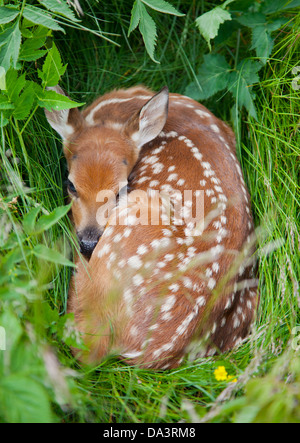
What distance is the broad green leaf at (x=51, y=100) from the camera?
213 centimetres

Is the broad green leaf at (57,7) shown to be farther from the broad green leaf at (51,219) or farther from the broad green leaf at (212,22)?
the broad green leaf at (51,219)

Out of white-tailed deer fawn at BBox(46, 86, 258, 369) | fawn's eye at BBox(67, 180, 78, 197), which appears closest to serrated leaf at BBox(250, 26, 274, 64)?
white-tailed deer fawn at BBox(46, 86, 258, 369)

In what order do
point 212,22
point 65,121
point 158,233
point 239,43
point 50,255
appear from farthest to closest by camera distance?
point 239,43, point 65,121, point 212,22, point 158,233, point 50,255

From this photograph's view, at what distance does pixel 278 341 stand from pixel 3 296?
137 cm

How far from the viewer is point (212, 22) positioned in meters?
2.47

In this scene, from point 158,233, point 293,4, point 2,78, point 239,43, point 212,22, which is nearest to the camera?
point 2,78

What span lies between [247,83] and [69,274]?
1619 millimetres

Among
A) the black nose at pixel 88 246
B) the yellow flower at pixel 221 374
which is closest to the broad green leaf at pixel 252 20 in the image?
the black nose at pixel 88 246

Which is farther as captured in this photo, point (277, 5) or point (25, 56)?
point (277, 5)

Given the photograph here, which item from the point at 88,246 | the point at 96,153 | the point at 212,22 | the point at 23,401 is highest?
the point at 212,22

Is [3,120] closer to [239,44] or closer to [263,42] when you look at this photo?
[263,42]

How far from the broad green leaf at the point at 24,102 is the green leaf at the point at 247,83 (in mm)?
1318

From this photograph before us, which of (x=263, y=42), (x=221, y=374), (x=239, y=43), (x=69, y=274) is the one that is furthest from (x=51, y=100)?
(x=239, y=43)

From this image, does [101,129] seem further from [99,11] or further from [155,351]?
[155,351]
